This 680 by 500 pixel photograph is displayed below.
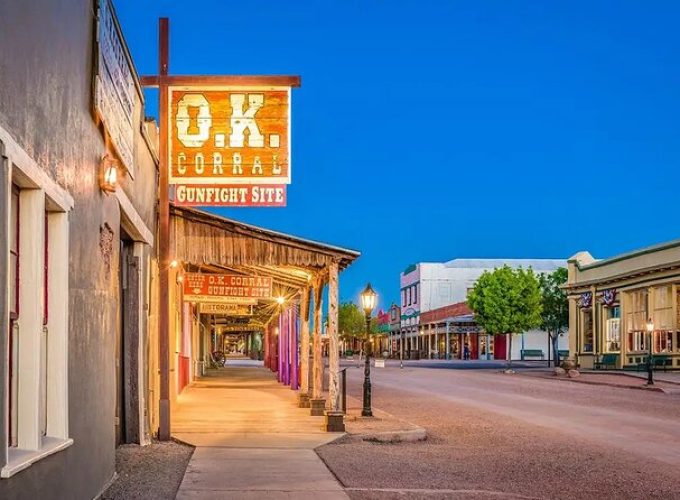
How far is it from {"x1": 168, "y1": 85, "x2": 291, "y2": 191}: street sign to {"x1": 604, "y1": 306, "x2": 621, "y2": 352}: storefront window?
42.9 meters

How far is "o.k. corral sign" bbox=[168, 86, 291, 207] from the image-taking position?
1297 centimetres

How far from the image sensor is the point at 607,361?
52.5m

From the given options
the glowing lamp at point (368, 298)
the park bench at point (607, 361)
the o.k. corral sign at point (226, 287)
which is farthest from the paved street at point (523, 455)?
the park bench at point (607, 361)

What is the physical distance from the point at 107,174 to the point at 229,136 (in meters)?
4.48

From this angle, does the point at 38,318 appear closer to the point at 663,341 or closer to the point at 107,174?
the point at 107,174

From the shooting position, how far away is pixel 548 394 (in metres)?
30.1

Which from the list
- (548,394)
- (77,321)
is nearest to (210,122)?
(77,321)

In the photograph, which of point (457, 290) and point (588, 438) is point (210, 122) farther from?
point (457, 290)

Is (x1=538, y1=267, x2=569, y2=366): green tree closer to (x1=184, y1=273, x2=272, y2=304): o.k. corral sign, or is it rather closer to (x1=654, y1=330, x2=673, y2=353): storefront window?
(x1=654, y1=330, x2=673, y2=353): storefront window

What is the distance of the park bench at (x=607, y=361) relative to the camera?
51906 millimetres

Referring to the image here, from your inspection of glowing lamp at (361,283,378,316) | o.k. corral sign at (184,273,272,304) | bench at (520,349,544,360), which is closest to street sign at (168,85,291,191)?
glowing lamp at (361,283,378,316)

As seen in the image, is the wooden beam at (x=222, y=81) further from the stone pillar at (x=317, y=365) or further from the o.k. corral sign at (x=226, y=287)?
the o.k. corral sign at (x=226, y=287)

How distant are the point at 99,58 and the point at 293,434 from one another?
7.90 metres

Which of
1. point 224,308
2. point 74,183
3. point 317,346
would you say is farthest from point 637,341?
point 74,183
